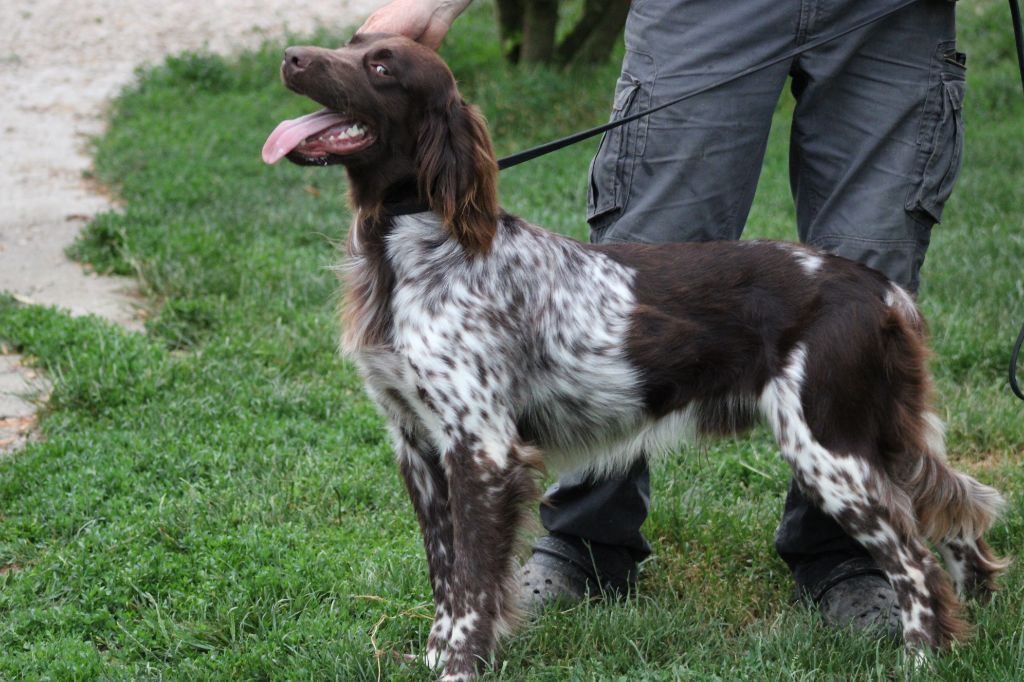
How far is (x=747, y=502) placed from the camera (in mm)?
4293

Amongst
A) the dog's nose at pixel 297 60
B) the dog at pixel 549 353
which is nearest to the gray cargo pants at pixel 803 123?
the dog at pixel 549 353

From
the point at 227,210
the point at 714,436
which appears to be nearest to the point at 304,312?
the point at 227,210

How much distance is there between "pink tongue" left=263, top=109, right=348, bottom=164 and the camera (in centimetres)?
291

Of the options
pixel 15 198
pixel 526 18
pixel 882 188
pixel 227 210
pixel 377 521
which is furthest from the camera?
pixel 526 18

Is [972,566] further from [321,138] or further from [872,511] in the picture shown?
[321,138]

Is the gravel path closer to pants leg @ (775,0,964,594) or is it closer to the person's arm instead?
the person's arm

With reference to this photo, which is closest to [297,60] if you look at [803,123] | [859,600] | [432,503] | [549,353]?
[549,353]

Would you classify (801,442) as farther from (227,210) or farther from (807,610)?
(227,210)

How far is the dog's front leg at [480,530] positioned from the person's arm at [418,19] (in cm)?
116

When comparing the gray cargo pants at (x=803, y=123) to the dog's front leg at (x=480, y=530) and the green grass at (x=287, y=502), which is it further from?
the green grass at (x=287, y=502)

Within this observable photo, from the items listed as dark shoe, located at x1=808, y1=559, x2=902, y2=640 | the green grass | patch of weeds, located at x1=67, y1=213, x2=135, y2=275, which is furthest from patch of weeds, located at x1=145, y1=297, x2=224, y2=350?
dark shoe, located at x1=808, y1=559, x2=902, y2=640

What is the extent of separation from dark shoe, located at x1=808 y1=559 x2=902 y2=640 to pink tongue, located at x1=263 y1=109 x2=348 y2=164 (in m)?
1.97

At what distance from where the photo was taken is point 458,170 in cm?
307

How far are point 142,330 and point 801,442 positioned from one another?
12.2ft
